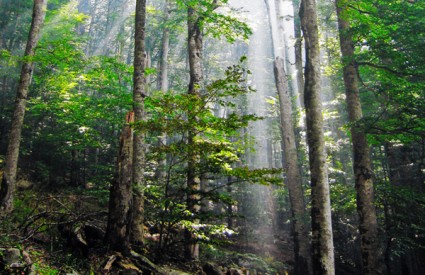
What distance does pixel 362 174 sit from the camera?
30.7 feet

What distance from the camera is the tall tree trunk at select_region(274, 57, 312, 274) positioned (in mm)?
12367

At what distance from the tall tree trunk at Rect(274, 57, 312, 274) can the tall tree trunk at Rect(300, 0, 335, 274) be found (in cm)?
423

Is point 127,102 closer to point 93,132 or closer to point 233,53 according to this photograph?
point 93,132

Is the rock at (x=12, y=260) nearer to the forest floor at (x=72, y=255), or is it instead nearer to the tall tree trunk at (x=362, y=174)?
the forest floor at (x=72, y=255)

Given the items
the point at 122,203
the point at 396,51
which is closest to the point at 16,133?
the point at 122,203

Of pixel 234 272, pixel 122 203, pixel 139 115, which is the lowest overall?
pixel 234 272

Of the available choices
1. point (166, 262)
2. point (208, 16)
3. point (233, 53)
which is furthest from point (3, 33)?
point (233, 53)

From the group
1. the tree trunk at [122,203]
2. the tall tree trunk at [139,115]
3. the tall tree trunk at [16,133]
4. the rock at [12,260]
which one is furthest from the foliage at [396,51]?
the tall tree trunk at [16,133]

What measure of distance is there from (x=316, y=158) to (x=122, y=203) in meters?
4.83

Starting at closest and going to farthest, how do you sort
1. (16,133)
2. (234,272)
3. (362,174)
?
(234,272) → (362,174) → (16,133)

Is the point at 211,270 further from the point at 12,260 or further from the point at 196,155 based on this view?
the point at 12,260

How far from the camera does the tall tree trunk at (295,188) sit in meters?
12.4

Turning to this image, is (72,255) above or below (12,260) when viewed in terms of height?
below

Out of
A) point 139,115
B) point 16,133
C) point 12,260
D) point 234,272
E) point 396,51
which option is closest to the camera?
point 12,260
